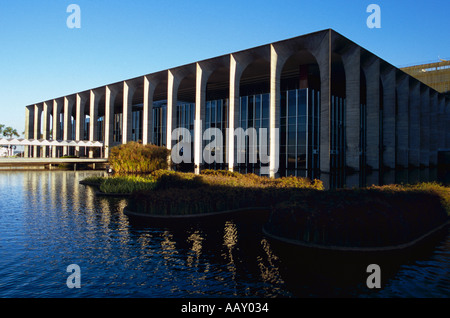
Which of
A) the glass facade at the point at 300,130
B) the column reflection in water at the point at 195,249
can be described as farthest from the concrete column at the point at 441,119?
the column reflection in water at the point at 195,249

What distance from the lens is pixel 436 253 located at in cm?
870

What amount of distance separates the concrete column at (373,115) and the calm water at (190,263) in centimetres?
2941

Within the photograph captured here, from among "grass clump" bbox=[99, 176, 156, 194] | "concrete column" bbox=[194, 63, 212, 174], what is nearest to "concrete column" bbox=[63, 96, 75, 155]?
"concrete column" bbox=[194, 63, 212, 174]

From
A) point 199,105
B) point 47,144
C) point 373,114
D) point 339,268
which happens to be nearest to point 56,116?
point 47,144

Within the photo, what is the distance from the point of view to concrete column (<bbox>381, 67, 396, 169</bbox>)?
43781 millimetres

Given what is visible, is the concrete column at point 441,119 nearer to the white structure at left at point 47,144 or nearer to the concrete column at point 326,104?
the concrete column at point 326,104

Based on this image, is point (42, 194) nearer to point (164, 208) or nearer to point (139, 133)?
point (164, 208)

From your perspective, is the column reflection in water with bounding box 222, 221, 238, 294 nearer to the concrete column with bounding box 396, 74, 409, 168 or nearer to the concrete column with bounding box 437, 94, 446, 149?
the concrete column with bounding box 396, 74, 409, 168

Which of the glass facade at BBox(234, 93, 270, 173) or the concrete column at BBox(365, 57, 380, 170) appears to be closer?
the concrete column at BBox(365, 57, 380, 170)

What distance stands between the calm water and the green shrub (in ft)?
61.9

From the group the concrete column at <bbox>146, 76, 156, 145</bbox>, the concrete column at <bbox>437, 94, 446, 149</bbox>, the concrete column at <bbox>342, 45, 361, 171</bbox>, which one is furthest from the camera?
the concrete column at <bbox>437, 94, 446, 149</bbox>
